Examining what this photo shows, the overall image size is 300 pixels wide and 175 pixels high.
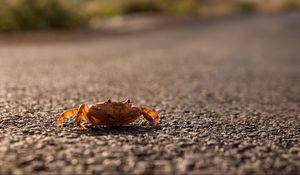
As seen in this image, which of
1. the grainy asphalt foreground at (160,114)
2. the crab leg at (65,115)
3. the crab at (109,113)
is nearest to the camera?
the grainy asphalt foreground at (160,114)

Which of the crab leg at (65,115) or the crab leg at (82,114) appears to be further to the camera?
the crab leg at (65,115)

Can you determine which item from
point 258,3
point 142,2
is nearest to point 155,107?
point 142,2

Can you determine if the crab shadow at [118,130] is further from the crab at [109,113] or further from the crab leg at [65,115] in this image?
the crab leg at [65,115]

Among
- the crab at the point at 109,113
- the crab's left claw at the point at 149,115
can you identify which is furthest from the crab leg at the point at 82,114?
the crab's left claw at the point at 149,115

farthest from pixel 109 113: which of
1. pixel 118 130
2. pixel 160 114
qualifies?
pixel 160 114

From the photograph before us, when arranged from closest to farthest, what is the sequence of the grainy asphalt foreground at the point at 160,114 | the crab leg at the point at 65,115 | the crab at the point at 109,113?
the grainy asphalt foreground at the point at 160,114
the crab at the point at 109,113
the crab leg at the point at 65,115

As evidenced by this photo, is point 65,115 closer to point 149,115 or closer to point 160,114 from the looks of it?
point 149,115

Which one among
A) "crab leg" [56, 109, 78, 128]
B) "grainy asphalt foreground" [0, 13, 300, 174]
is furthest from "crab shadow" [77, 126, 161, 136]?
"crab leg" [56, 109, 78, 128]

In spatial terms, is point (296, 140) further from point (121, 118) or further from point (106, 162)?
point (106, 162)
